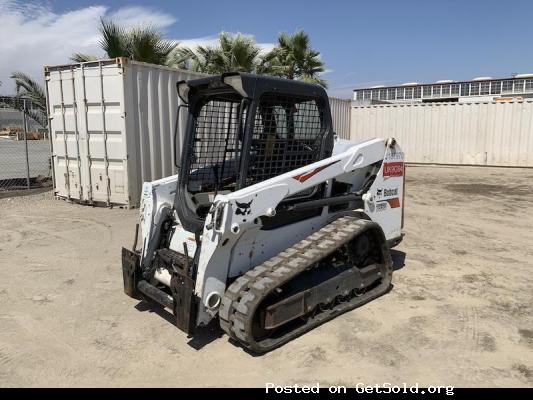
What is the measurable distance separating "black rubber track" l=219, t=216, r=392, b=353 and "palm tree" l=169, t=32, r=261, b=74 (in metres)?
13.3

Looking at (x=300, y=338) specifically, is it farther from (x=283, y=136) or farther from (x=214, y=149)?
(x=214, y=149)

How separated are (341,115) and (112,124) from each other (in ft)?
41.4

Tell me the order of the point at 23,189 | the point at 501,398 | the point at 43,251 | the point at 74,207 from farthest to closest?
the point at 23,189
the point at 74,207
the point at 43,251
the point at 501,398

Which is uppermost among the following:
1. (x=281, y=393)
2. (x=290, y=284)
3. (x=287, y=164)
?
(x=287, y=164)

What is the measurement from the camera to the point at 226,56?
56.2 ft

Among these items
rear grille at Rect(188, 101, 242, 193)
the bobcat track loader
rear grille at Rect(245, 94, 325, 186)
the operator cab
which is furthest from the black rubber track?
rear grille at Rect(188, 101, 242, 193)

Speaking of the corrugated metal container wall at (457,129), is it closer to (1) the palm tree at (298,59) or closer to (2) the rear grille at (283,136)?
(1) the palm tree at (298,59)

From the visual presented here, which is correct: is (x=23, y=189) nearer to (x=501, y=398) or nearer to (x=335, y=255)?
(x=335, y=255)

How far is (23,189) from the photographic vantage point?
11664 mm

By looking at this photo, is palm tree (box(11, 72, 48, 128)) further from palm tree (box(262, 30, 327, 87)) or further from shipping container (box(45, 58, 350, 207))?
palm tree (box(262, 30, 327, 87))

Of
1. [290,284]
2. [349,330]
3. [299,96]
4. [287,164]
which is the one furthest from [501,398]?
[299,96]

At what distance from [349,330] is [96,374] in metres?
2.08

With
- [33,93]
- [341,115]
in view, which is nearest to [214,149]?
[33,93]

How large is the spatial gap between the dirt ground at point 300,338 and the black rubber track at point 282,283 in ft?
0.29
